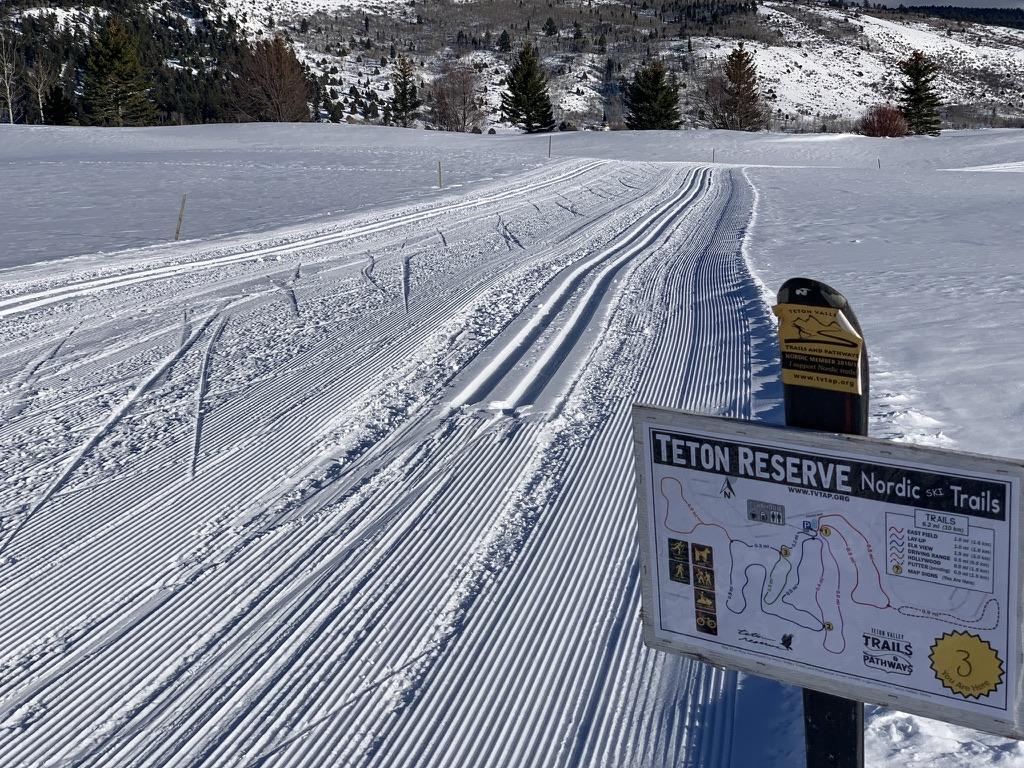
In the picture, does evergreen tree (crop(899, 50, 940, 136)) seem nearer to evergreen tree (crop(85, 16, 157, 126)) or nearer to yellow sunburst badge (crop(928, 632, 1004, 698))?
evergreen tree (crop(85, 16, 157, 126))

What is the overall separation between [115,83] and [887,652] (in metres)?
62.8

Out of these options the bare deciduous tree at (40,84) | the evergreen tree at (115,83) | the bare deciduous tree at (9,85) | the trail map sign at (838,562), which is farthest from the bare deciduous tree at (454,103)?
the trail map sign at (838,562)

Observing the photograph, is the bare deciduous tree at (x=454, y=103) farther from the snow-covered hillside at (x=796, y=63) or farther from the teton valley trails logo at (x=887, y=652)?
the teton valley trails logo at (x=887, y=652)

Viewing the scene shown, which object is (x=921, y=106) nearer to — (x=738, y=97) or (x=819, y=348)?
(x=738, y=97)

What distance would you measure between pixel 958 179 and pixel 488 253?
19.8 metres

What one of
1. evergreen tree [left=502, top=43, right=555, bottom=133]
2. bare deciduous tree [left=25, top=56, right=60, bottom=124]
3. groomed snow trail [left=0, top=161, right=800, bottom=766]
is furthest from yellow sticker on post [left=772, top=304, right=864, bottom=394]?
bare deciduous tree [left=25, top=56, right=60, bottom=124]

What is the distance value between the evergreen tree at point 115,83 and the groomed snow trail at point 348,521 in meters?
52.0

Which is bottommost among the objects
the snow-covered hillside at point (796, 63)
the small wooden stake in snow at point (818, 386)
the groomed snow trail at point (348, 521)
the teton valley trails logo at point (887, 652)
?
the groomed snow trail at point (348, 521)

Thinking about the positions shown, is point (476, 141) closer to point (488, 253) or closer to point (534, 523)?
point (488, 253)

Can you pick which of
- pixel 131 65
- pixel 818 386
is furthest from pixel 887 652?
pixel 131 65

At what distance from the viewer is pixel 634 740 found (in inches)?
122

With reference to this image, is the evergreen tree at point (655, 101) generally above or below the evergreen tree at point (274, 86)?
below

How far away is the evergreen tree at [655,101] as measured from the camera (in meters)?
58.0

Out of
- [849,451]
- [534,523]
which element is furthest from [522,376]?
[849,451]
